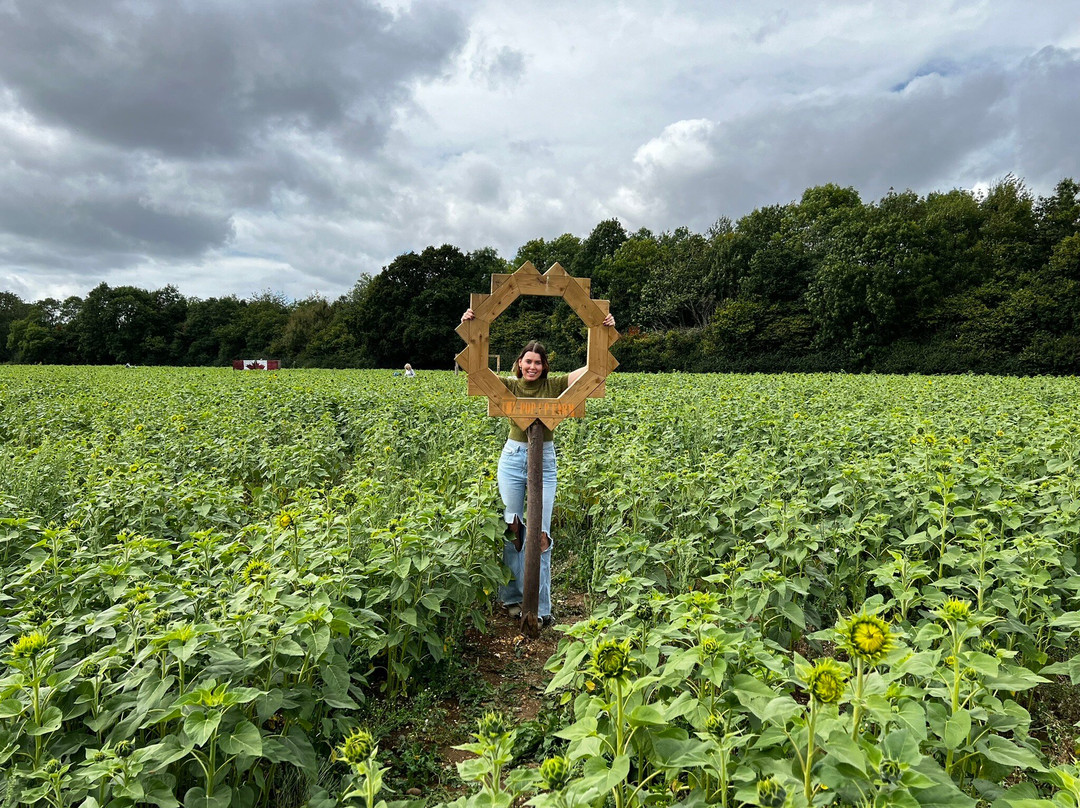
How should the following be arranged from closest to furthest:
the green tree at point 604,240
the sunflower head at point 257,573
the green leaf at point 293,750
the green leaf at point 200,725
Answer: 1. the green leaf at point 200,725
2. the green leaf at point 293,750
3. the sunflower head at point 257,573
4. the green tree at point 604,240

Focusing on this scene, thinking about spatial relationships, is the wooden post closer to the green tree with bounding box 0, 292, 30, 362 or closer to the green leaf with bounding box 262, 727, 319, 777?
the green leaf with bounding box 262, 727, 319, 777

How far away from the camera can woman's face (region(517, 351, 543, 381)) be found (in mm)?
4238

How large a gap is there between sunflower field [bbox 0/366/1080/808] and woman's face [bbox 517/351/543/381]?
892mm

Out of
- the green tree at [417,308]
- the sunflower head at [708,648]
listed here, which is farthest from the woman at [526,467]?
the green tree at [417,308]

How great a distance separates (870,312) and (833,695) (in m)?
37.6

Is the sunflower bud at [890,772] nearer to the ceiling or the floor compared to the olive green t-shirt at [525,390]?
nearer to the floor

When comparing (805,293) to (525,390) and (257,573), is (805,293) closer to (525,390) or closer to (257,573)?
(525,390)

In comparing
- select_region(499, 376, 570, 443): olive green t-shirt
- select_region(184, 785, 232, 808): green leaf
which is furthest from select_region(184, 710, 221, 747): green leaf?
select_region(499, 376, 570, 443): olive green t-shirt

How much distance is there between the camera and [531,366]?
13.9ft

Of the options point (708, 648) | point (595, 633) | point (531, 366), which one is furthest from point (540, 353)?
point (708, 648)

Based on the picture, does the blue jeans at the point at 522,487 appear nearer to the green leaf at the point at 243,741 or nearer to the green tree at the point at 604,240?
the green leaf at the point at 243,741

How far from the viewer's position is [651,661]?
215 centimetres

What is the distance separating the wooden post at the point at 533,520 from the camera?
13.1ft

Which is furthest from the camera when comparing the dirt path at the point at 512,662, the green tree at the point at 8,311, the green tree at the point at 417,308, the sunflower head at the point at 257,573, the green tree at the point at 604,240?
the green tree at the point at 8,311
